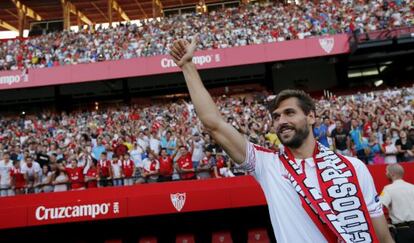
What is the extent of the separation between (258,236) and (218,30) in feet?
50.5

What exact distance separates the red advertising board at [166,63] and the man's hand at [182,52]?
807 inches

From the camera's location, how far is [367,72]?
25.4 metres

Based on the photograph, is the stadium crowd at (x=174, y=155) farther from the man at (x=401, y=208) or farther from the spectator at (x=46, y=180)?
the man at (x=401, y=208)

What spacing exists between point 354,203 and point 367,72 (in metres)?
25.0

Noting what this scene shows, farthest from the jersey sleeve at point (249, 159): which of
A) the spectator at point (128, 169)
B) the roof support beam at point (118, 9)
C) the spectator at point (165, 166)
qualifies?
the roof support beam at point (118, 9)

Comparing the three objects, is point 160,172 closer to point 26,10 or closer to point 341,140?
point 341,140

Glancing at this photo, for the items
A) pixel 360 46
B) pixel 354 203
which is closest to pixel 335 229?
pixel 354 203

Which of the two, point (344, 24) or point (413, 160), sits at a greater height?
point (344, 24)

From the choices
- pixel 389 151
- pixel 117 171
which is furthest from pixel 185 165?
pixel 389 151

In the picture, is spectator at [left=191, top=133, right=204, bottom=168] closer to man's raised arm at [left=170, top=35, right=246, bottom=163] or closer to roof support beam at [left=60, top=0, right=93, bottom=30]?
man's raised arm at [left=170, top=35, right=246, bottom=163]

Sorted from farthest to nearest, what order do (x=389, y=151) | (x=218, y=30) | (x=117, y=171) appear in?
(x=218, y=30)
(x=117, y=171)
(x=389, y=151)

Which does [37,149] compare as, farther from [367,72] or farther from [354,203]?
[367,72]

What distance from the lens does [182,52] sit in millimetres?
2381

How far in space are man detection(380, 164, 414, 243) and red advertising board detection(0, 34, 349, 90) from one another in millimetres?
17838
